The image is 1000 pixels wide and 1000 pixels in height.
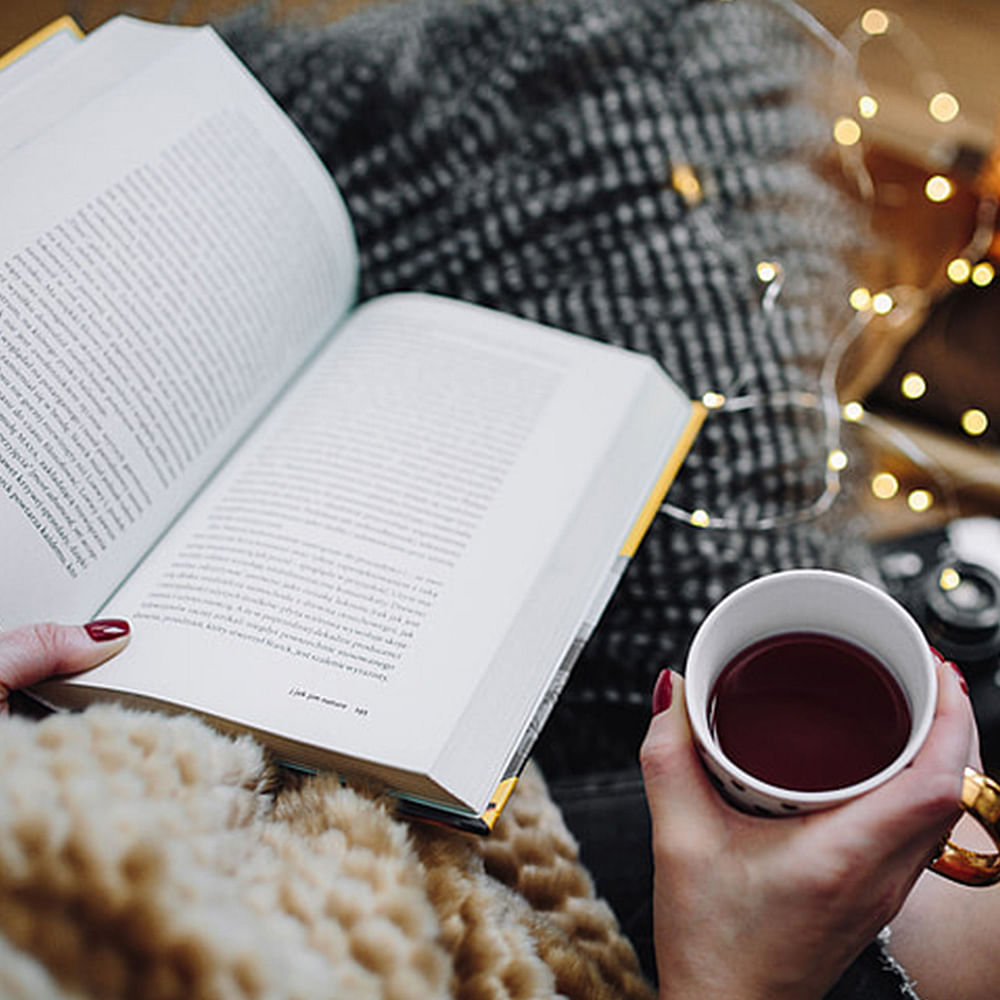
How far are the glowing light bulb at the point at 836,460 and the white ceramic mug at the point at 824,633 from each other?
36 centimetres

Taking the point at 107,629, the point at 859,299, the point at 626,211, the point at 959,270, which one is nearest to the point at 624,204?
the point at 626,211

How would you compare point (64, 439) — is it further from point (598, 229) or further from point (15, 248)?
point (598, 229)

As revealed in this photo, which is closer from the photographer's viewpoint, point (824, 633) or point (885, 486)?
point (824, 633)

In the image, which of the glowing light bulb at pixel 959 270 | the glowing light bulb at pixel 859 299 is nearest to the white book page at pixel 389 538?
the glowing light bulb at pixel 859 299

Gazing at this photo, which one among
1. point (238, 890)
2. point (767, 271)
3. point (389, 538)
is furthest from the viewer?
point (767, 271)

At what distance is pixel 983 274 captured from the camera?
1.00 meters

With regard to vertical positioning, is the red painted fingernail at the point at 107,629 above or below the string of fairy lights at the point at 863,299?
above

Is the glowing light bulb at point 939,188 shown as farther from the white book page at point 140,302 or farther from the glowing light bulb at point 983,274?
the white book page at point 140,302

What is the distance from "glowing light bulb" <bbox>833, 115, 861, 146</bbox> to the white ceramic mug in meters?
0.63

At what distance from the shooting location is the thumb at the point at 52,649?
566 mm

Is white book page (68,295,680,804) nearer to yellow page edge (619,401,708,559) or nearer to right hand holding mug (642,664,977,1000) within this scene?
yellow page edge (619,401,708,559)

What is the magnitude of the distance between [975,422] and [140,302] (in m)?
0.83

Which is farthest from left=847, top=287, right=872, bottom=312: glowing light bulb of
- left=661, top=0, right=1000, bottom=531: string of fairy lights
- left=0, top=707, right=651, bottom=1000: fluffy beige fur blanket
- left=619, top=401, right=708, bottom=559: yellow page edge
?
left=0, top=707, right=651, bottom=1000: fluffy beige fur blanket

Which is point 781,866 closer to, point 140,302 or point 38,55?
point 140,302
